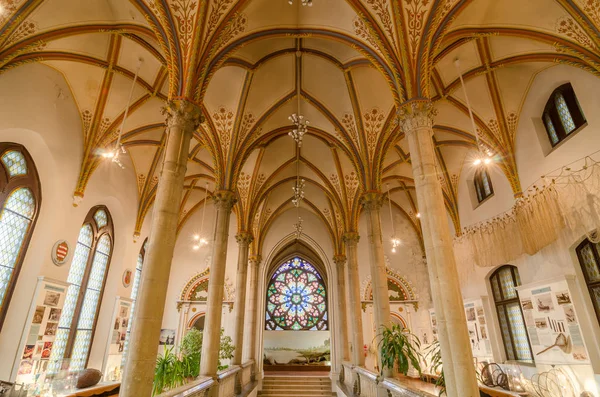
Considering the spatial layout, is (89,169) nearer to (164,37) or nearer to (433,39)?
(164,37)

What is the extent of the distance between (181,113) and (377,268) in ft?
19.0

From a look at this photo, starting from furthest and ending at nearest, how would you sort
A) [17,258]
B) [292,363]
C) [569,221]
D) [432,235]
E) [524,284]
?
[292,363] → [524,284] → [17,258] → [569,221] → [432,235]

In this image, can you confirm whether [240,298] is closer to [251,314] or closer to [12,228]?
[251,314]

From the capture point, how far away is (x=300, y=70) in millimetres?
9242

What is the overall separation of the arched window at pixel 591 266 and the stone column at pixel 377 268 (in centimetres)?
443

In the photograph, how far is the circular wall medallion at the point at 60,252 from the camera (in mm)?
8641

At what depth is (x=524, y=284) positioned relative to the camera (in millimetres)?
9023

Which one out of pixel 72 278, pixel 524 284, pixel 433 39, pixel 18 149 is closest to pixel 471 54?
pixel 433 39

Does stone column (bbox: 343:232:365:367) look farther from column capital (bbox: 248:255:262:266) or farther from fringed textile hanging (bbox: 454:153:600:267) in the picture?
column capital (bbox: 248:255:262:266)

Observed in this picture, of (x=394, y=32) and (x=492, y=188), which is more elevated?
(x=394, y=32)

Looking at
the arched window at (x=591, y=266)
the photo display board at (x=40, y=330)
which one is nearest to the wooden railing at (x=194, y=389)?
the photo display board at (x=40, y=330)

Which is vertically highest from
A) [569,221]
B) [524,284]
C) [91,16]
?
[91,16]

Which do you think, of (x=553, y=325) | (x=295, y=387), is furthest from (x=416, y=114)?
(x=295, y=387)

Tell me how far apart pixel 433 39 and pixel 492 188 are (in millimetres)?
6701
